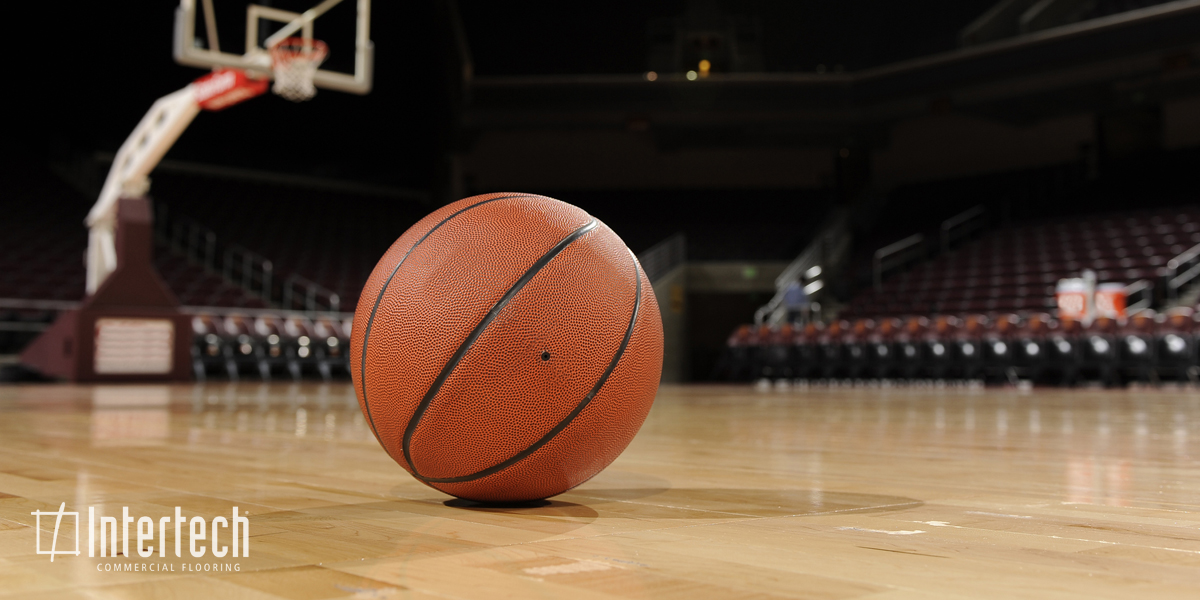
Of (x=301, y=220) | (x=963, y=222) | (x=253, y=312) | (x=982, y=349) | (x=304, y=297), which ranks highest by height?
(x=301, y=220)

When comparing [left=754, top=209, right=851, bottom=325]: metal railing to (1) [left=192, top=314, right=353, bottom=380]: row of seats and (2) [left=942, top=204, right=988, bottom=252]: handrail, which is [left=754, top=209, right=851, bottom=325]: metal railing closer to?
(2) [left=942, top=204, right=988, bottom=252]: handrail

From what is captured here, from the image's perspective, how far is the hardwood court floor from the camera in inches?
46.3

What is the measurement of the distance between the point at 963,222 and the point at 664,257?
17.5 feet

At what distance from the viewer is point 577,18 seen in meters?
17.9

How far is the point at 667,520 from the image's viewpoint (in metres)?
1.73

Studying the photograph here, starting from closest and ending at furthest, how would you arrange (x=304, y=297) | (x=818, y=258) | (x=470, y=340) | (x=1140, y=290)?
1. (x=470, y=340)
2. (x=1140, y=290)
3. (x=304, y=297)
4. (x=818, y=258)

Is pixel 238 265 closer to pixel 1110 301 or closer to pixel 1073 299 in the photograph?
pixel 1073 299

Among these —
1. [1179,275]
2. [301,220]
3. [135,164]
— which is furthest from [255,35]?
[1179,275]

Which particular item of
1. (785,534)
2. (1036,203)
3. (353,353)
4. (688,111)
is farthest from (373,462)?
(1036,203)

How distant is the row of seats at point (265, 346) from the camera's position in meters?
12.7

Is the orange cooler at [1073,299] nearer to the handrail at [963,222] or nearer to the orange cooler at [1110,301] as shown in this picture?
the orange cooler at [1110,301]

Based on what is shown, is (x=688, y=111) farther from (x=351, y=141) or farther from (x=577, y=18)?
(x=351, y=141)

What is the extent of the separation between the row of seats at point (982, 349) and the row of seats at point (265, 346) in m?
5.65

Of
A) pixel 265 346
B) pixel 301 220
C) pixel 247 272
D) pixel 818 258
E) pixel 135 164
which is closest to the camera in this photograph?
pixel 135 164
